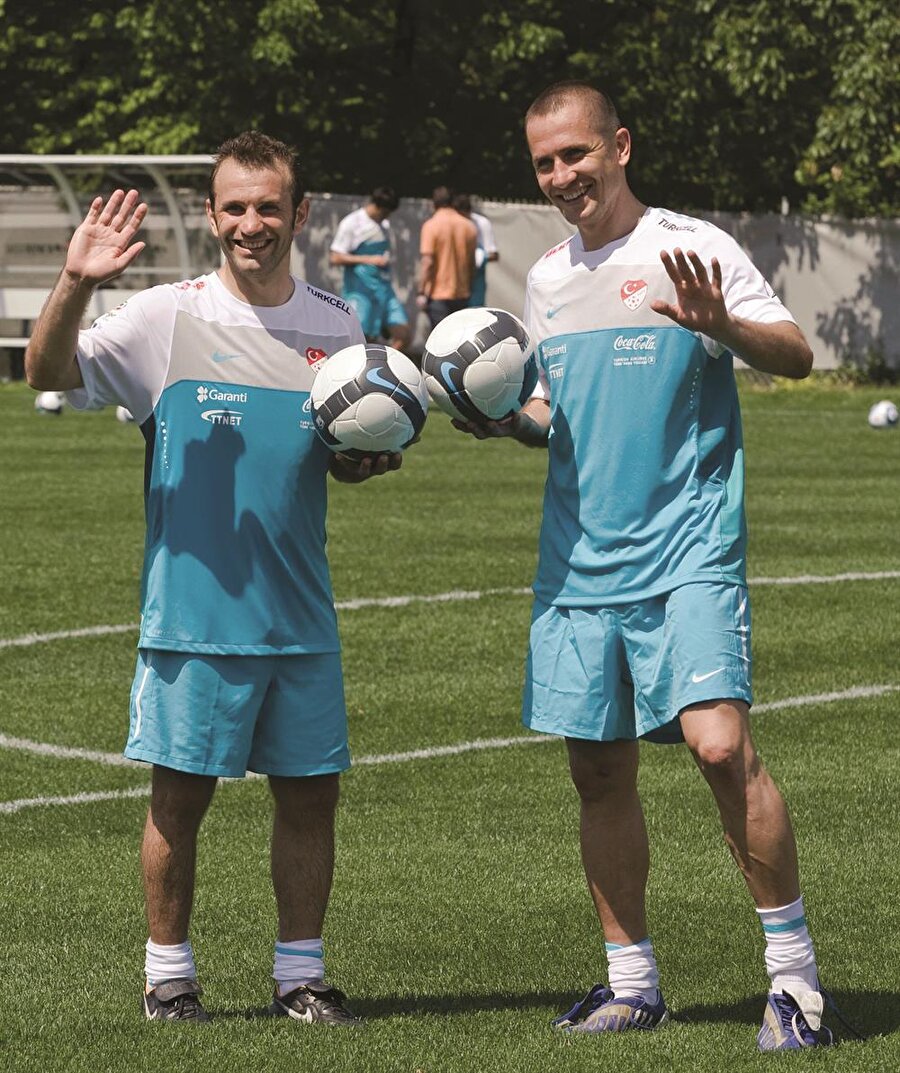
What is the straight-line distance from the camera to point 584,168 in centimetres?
529

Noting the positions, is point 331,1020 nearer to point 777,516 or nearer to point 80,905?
point 80,905

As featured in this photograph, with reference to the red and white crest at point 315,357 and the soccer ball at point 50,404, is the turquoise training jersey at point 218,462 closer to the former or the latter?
the red and white crest at point 315,357

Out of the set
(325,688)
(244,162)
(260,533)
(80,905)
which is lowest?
(80,905)

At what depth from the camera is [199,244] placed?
2867 cm

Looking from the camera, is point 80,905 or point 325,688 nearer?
point 325,688

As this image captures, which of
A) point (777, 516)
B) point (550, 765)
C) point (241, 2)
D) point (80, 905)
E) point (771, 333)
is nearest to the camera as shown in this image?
point (771, 333)

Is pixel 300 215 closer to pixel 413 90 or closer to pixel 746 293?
pixel 746 293

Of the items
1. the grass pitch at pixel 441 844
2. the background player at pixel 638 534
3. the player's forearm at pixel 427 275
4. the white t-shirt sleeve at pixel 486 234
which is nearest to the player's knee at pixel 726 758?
the background player at pixel 638 534

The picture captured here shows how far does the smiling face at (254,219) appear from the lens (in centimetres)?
526

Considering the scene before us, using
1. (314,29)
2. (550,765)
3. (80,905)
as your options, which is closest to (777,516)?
(550,765)

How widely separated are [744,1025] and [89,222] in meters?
2.62

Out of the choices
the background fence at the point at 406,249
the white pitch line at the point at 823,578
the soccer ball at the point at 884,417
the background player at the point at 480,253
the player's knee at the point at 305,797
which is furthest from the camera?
the background fence at the point at 406,249

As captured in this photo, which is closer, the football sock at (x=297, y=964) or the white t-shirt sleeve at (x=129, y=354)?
the white t-shirt sleeve at (x=129, y=354)

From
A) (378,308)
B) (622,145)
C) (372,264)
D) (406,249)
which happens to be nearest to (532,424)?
(622,145)
